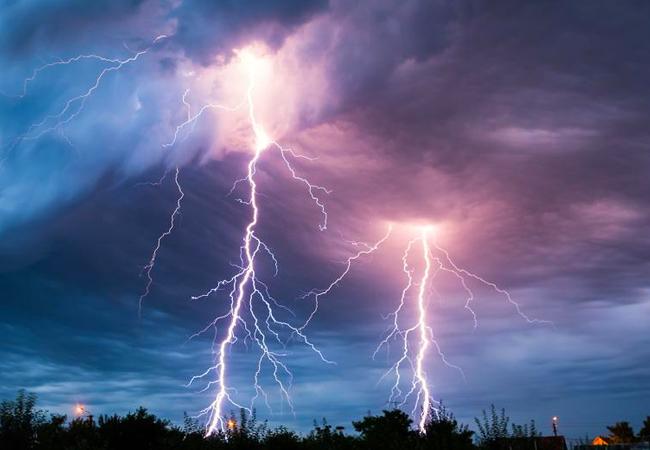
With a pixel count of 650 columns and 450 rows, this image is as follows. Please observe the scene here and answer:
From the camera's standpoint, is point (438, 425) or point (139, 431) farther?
point (139, 431)

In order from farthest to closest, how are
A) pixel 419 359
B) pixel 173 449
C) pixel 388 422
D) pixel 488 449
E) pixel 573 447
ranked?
pixel 419 359, pixel 388 422, pixel 573 447, pixel 173 449, pixel 488 449

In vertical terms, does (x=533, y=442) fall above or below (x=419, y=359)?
below

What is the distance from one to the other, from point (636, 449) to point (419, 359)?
49.9 feet

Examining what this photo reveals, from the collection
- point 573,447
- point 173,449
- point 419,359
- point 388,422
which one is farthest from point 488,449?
point 419,359

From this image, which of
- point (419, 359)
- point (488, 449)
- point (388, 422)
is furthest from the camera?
point (419, 359)

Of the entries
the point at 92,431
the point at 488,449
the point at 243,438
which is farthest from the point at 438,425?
the point at 92,431

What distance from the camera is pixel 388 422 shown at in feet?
65.3

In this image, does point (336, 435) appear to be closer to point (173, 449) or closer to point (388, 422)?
point (388, 422)

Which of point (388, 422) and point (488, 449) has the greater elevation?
point (388, 422)

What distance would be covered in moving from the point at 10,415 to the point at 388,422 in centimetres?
1024

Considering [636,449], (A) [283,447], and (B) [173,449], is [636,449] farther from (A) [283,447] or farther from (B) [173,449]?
(B) [173,449]

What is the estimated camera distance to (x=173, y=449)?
15711mm

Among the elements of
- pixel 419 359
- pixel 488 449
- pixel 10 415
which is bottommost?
pixel 488 449

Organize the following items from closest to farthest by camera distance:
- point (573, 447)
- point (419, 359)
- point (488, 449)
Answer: point (488, 449) → point (573, 447) → point (419, 359)
